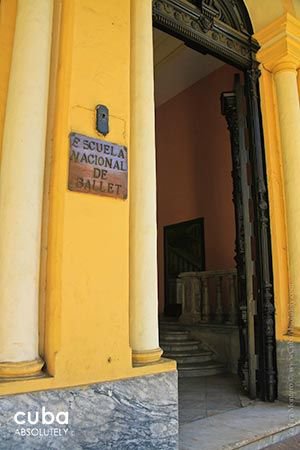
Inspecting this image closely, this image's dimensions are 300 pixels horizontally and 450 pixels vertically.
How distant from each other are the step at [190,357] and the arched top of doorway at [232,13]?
12.9 ft

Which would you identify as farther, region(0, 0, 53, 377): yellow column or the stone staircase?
the stone staircase

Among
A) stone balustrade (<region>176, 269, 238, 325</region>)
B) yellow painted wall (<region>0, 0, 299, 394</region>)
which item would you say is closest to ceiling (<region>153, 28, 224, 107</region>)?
stone balustrade (<region>176, 269, 238, 325</region>)

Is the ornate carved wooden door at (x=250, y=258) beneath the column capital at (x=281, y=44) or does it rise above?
beneath

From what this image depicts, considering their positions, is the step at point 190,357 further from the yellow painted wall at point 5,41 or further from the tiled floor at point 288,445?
the yellow painted wall at point 5,41

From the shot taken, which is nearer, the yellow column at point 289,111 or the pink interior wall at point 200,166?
the yellow column at point 289,111

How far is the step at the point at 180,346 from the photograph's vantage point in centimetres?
535

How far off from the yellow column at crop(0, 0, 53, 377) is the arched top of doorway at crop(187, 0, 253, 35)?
6.88ft

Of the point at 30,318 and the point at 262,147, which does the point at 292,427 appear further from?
the point at 262,147

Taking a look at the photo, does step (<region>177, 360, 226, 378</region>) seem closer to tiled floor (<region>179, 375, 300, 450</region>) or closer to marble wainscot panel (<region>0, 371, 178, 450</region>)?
tiled floor (<region>179, 375, 300, 450</region>)

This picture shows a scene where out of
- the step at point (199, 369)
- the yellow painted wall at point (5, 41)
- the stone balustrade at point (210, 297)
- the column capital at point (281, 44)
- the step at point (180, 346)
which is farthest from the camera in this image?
the stone balustrade at point (210, 297)

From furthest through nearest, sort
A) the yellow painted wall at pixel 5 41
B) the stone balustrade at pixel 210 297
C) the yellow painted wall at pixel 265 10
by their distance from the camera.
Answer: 1. the stone balustrade at pixel 210 297
2. the yellow painted wall at pixel 265 10
3. the yellow painted wall at pixel 5 41

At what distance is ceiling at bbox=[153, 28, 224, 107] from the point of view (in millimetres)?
6688

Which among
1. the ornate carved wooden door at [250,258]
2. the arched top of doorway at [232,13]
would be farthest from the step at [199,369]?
the arched top of doorway at [232,13]

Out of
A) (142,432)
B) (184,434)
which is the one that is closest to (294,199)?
(184,434)
